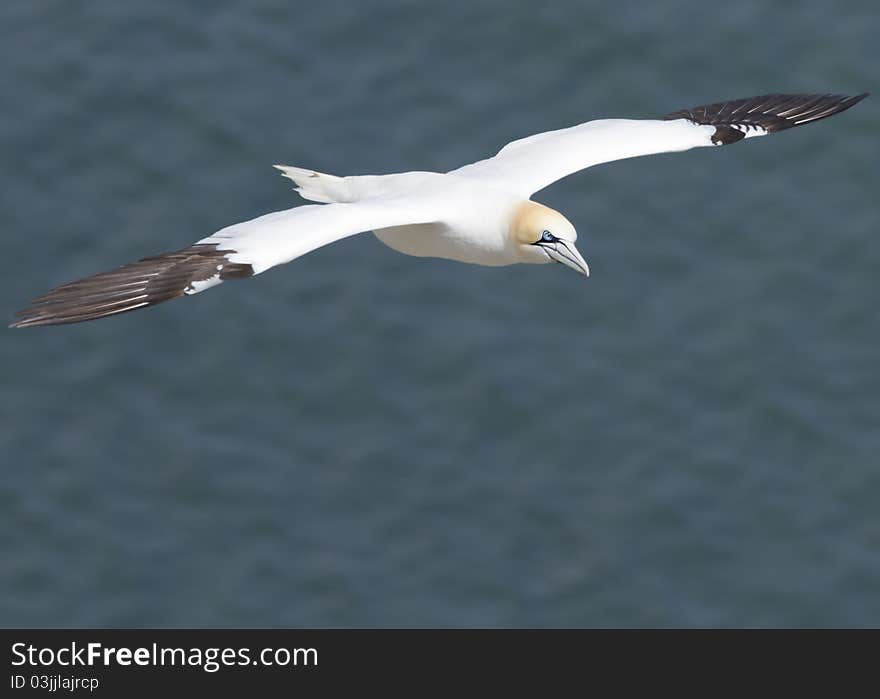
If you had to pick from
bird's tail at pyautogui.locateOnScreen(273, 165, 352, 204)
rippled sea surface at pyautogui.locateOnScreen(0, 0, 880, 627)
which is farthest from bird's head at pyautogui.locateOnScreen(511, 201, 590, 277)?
rippled sea surface at pyautogui.locateOnScreen(0, 0, 880, 627)

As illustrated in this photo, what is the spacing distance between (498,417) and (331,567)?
116 inches

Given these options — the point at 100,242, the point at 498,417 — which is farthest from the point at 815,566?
the point at 100,242

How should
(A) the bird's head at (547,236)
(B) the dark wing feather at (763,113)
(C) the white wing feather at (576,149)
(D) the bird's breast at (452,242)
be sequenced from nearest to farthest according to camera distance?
(A) the bird's head at (547,236) → (D) the bird's breast at (452,242) → (C) the white wing feather at (576,149) → (B) the dark wing feather at (763,113)

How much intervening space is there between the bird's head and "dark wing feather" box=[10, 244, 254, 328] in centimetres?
288

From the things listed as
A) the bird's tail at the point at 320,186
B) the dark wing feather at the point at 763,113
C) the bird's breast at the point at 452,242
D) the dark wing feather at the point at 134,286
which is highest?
the dark wing feather at the point at 763,113

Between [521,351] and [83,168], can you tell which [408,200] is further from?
[83,168]

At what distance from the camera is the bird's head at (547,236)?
22.1 metres

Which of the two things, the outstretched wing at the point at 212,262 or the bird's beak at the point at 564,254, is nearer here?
the outstretched wing at the point at 212,262

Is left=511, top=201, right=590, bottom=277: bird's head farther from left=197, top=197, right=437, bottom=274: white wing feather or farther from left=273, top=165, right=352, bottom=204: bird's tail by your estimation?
left=273, top=165, right=352, bottom=204: bird's tail

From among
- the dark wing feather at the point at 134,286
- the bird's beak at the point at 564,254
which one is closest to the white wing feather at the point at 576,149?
the bird's beak at the point at 564,254

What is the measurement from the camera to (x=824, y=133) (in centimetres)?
3403

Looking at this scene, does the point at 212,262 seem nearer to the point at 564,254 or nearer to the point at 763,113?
the point at 564,254

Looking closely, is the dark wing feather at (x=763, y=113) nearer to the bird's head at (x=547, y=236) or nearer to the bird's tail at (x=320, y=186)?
the bird's head at (x=547, y=236)

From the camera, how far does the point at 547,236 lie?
2212cm
